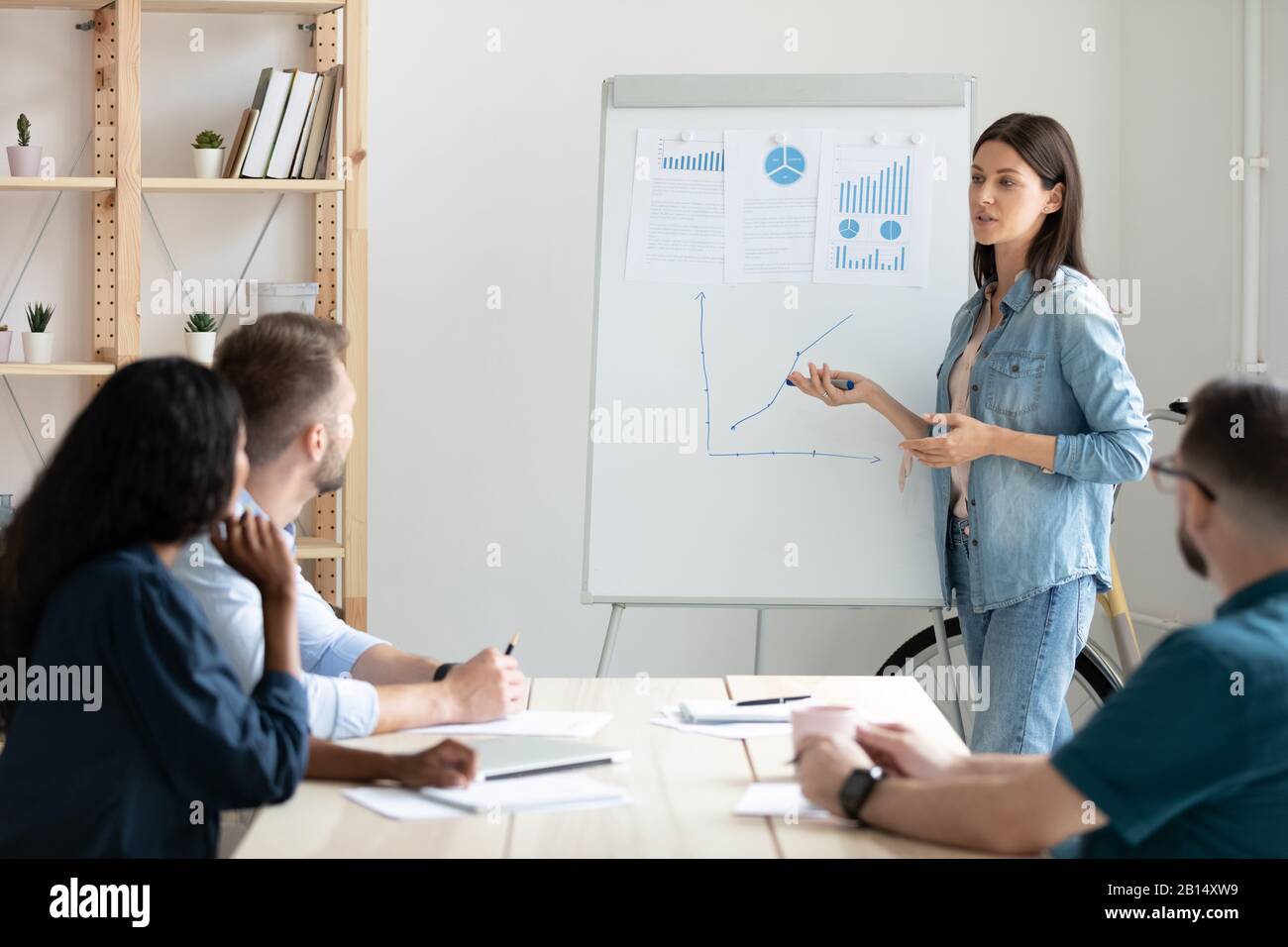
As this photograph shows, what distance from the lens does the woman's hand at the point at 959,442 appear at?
98.3 inches

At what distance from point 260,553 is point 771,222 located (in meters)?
1.84

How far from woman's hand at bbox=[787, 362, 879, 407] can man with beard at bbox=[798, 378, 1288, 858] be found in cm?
159

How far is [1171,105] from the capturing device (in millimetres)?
3541

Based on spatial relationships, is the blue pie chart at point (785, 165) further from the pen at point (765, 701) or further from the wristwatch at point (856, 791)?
the wristwatch at point (856, 791)

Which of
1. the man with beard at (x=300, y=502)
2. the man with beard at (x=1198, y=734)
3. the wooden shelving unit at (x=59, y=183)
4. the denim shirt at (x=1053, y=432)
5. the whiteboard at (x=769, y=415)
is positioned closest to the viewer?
the man with beard at (x=1198, y=734)

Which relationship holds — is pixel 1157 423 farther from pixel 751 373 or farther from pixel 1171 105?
pixel 751 373

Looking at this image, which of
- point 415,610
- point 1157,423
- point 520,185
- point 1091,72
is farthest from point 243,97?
point 1157,423

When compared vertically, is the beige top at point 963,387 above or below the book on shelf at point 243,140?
below

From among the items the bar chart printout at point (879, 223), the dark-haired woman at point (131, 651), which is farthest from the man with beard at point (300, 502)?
the bar chart printout at point (879, 223)

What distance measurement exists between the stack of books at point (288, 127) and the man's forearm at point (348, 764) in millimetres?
2098

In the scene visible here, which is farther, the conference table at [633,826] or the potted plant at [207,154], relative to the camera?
the potted plant at [207,154]

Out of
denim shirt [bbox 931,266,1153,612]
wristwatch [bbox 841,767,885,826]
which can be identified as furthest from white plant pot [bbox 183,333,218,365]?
wristwatch [bbox 841,767,885,826]

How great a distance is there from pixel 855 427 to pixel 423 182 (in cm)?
142

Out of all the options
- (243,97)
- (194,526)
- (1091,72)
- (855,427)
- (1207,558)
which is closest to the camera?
(1207,558)
